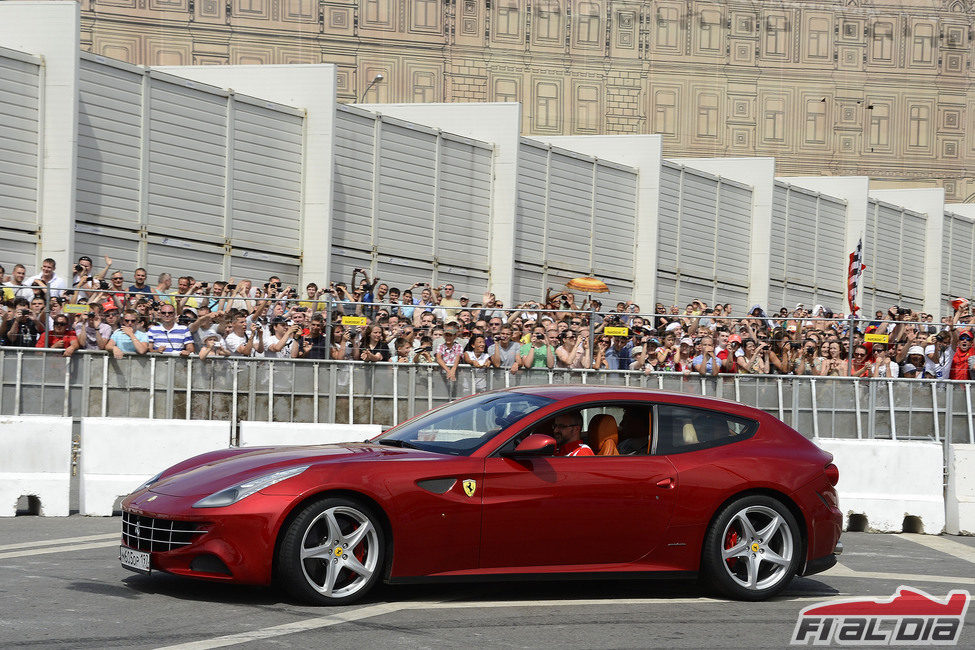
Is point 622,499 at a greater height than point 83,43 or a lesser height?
lesser

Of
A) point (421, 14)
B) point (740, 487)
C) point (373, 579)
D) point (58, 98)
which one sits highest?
point (421, 14)

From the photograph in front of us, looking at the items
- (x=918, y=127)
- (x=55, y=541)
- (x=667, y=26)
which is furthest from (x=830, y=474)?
(x=918, y=127)

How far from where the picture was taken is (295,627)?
6.44 meters

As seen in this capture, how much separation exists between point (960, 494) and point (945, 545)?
1.11m

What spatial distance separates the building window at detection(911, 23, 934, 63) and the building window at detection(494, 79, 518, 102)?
58.1 ft

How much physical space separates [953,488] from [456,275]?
59.2 feet

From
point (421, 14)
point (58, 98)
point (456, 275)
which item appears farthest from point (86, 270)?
point (421, 14)

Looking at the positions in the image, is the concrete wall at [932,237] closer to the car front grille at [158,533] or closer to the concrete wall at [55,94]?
the concrete wall at [55,94]

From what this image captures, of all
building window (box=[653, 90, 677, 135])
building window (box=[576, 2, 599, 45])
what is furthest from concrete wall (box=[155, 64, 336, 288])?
building window (box=[653, 90, 677, 135])

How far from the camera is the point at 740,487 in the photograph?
7836 mm

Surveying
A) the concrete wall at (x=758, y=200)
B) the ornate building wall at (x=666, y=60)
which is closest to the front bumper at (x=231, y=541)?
the concrete wall at (x=758, y=200)

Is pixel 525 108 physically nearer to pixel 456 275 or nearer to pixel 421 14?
pixel 421 14

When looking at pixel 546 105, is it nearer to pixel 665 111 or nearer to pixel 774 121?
pixel 665 111

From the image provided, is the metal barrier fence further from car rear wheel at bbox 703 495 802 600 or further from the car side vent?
the car side vent
